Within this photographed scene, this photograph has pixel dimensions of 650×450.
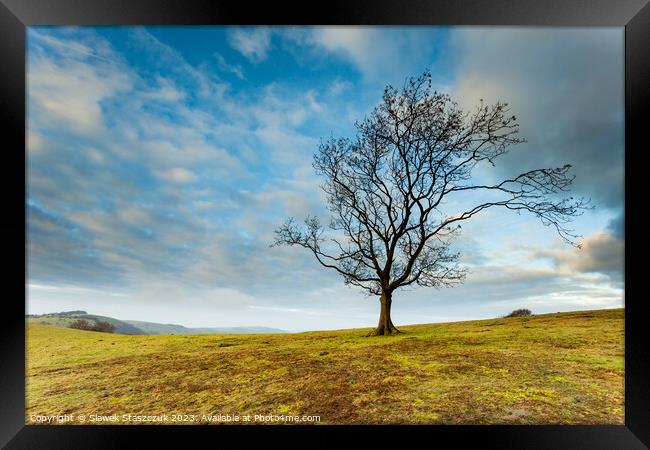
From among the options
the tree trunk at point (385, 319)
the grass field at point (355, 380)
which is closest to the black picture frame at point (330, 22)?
the grass field at point (355, 380)

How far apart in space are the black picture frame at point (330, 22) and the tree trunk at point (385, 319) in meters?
4.79

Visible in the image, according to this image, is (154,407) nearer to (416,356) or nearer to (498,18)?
(416,356)

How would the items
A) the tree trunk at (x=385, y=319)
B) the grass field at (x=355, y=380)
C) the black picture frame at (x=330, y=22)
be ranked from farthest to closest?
the tree trunk at (x=385, y=319) → the grass field at (x=355, y=380) → the black picture frame at (x=330, y=22)

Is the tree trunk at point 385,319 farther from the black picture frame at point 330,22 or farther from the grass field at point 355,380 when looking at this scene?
the black picture frame at point 330,22

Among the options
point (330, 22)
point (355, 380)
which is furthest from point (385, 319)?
point (330, 22)

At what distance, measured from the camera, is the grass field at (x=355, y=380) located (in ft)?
15.0

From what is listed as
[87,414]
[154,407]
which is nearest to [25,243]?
[87,414]

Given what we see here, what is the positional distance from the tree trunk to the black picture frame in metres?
4.79

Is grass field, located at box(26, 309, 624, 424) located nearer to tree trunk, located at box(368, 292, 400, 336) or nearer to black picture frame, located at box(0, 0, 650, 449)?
black picture frame, located at box(0, 0, 650, 449)

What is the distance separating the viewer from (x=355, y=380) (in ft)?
17.5

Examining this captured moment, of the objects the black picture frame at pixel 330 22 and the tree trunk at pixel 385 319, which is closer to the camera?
the black picture frame at pixel 330 22

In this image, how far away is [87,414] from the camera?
477 cm
